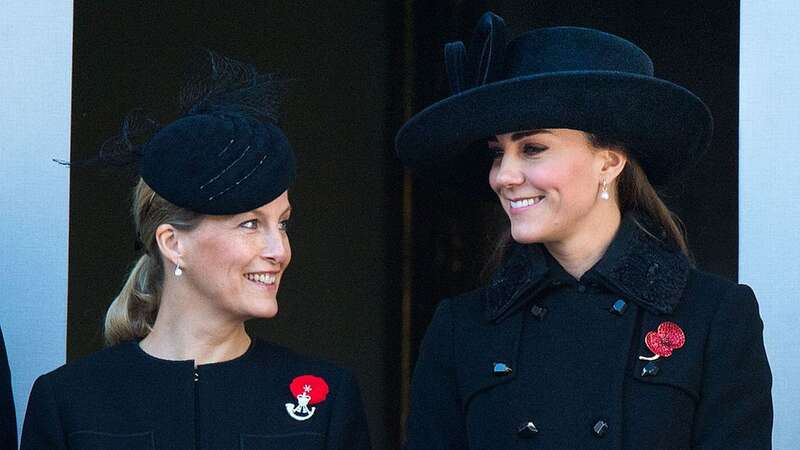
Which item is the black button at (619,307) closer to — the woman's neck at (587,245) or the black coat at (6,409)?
the woman's neck at (587,245)

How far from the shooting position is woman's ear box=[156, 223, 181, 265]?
3.63 meters

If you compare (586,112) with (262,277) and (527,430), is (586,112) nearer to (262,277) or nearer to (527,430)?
(527,430)

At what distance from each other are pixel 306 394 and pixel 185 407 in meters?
0.29

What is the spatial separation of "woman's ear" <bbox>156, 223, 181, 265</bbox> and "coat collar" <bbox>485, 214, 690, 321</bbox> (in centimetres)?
77

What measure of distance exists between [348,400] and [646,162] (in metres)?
0.93

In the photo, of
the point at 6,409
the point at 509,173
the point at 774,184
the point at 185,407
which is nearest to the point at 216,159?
the point at 185,407

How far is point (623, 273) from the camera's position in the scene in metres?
3.41

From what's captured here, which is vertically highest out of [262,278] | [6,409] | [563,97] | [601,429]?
[563,97]

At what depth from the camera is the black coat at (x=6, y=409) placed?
3594 mm

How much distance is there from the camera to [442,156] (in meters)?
3.64

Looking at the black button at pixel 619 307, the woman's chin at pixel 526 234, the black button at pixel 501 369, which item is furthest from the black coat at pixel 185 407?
the black button at pixel 619 307

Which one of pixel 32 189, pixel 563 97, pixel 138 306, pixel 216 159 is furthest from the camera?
pixel 32 189

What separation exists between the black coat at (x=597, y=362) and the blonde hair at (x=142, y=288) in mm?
722

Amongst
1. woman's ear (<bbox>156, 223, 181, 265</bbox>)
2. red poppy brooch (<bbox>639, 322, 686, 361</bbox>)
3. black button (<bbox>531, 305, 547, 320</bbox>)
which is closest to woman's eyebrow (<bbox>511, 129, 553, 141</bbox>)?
black button (<bbox>531, 305, 547, 320</bbox>)
